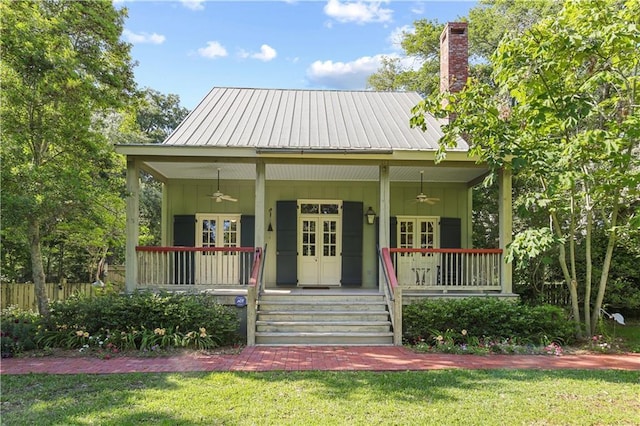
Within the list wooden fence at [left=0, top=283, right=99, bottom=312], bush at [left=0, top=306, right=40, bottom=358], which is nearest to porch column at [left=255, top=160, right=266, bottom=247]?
bush at [left=0, top=306, right=40, bottom=358]

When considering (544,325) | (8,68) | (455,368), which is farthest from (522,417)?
(8,68)

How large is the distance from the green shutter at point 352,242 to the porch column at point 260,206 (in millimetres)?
2846

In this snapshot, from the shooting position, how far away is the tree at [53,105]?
662 cm

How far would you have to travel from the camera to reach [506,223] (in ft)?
25.6

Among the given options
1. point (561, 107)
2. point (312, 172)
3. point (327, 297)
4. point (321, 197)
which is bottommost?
point (327, 297)

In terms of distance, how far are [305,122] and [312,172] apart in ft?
4.77

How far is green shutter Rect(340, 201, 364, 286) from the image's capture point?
9.94 m

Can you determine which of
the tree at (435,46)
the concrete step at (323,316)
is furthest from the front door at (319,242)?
the tree at (435,46)

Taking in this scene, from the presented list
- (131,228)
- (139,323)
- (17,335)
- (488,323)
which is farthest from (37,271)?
(488,323)

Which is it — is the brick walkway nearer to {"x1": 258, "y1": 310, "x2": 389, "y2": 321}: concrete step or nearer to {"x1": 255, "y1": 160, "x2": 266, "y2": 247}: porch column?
{"x1": 258, "y1": 310, "x2": 389, "y2": 321}: concrete step

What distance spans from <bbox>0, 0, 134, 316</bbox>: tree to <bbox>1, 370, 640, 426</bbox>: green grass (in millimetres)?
3034

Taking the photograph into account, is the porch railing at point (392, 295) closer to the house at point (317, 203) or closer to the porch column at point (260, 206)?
the house at point (317, 203)

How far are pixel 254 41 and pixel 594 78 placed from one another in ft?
27.6

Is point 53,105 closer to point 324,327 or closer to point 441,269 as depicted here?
point 324,327
